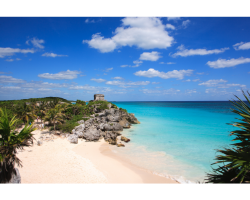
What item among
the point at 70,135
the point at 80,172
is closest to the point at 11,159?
the point at 80,172

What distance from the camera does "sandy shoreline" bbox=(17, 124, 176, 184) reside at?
1055cm

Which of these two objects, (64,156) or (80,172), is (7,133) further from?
(64,156)

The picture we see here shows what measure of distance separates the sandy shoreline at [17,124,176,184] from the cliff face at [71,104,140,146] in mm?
3386

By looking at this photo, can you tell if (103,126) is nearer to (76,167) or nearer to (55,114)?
(55,114)

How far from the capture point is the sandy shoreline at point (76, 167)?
34.6ft

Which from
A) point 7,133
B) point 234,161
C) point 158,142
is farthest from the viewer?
point 158,142

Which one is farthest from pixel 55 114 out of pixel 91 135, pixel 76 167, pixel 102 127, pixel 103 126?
pixel 76 167

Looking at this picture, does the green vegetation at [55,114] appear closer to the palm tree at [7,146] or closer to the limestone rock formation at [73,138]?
the limestone rock formation at [73,138]

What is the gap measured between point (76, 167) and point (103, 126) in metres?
12.9

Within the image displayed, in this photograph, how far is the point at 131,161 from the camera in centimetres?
1459

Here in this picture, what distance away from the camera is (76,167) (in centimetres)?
1216

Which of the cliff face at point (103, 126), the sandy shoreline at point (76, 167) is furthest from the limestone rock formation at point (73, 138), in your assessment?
the sandy shoreline at point (76, 167)

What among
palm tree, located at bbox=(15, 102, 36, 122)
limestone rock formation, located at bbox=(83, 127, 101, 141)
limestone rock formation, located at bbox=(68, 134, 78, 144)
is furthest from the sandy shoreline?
palm tree, located at bbox=(15, 102, 36, 122)

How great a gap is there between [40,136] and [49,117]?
3228mm
